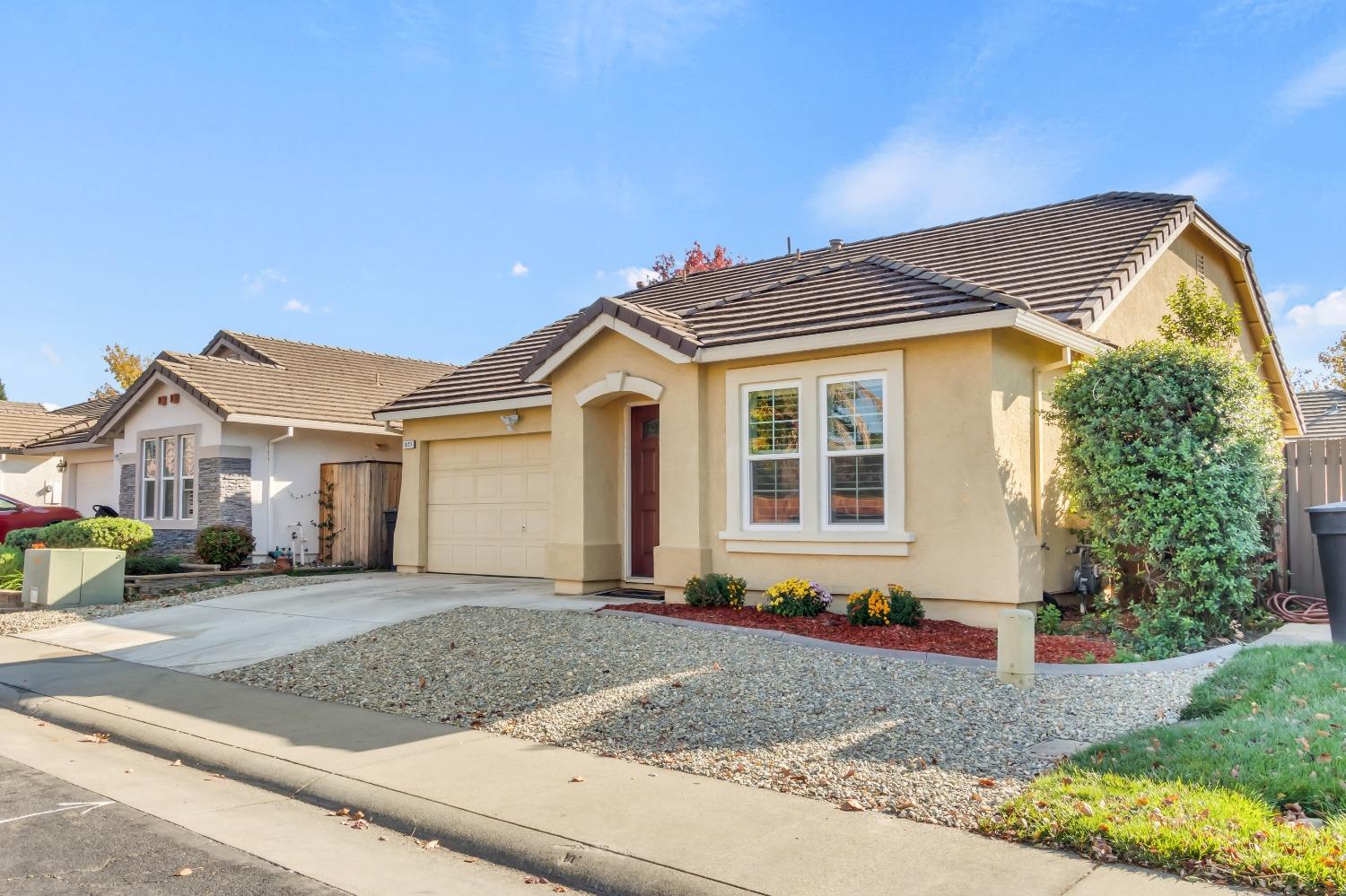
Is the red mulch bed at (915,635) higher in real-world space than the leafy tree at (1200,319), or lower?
lower

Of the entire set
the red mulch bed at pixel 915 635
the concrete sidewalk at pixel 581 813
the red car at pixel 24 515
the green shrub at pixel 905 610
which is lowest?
the concrete sidewalk at pixel 581 813

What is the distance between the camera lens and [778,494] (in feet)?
38.4

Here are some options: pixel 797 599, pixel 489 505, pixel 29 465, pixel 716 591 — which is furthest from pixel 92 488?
pixel 797 599

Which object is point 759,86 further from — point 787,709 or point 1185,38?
point 787,709

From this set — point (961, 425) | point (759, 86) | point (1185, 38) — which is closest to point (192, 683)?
point (961, 425)

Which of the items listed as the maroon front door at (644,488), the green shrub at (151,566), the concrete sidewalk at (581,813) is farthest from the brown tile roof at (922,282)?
the concrete sidewalk at (581,813)

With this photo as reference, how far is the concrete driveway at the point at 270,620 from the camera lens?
1084 centimetres

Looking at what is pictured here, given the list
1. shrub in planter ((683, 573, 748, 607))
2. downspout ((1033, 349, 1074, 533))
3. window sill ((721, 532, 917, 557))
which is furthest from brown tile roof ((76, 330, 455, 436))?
→ downspout ((1033, 349, 1074, 533))

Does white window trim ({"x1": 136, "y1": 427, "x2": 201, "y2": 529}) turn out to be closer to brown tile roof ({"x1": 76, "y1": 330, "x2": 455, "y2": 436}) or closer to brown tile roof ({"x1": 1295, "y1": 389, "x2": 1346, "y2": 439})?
brown tile roof ({"x1": 76, "y1": 330, "x2": 455, "y2": 436})

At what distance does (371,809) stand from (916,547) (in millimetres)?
6719

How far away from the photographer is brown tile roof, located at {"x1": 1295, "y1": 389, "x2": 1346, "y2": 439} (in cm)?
2047

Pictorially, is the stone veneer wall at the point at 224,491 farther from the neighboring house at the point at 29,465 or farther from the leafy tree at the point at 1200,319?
the leafy tree at the point at 1200,319

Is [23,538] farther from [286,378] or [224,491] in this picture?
[286,378]

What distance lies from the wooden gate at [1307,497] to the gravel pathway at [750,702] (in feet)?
18.2
